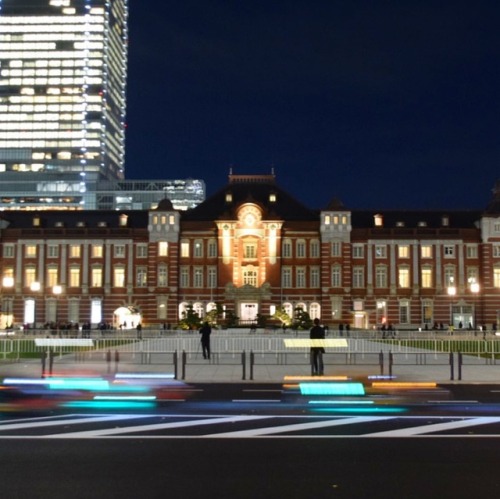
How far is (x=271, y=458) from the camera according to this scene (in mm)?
11438

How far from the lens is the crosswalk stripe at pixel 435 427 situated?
13.5 metres

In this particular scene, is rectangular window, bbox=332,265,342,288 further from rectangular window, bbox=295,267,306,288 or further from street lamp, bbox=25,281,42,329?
street lamp, bbox=25,281,42,329

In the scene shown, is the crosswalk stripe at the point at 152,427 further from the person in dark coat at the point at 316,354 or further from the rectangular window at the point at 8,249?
the rectangular window at the point at 8,249

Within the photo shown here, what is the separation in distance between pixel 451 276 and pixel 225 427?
237ft

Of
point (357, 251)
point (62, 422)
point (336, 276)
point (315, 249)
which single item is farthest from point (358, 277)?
point (62, 422)

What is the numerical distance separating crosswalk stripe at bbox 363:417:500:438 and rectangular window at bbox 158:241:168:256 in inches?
2733

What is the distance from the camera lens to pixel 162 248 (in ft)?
274

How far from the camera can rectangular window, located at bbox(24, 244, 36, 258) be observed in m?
84.1

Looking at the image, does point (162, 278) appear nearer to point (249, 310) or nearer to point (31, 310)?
point (249, 310)

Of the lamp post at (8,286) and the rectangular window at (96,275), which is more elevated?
the rectangular window at (96,275)

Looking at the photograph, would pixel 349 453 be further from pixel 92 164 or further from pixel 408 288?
pixel 92 164

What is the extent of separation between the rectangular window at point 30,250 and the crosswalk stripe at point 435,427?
244 ft

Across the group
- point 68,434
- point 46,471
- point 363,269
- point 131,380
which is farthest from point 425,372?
point 363,269

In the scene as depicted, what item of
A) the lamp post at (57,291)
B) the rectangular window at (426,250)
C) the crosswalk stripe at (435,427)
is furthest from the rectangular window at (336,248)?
the crosswalk stripe at (435,427)
